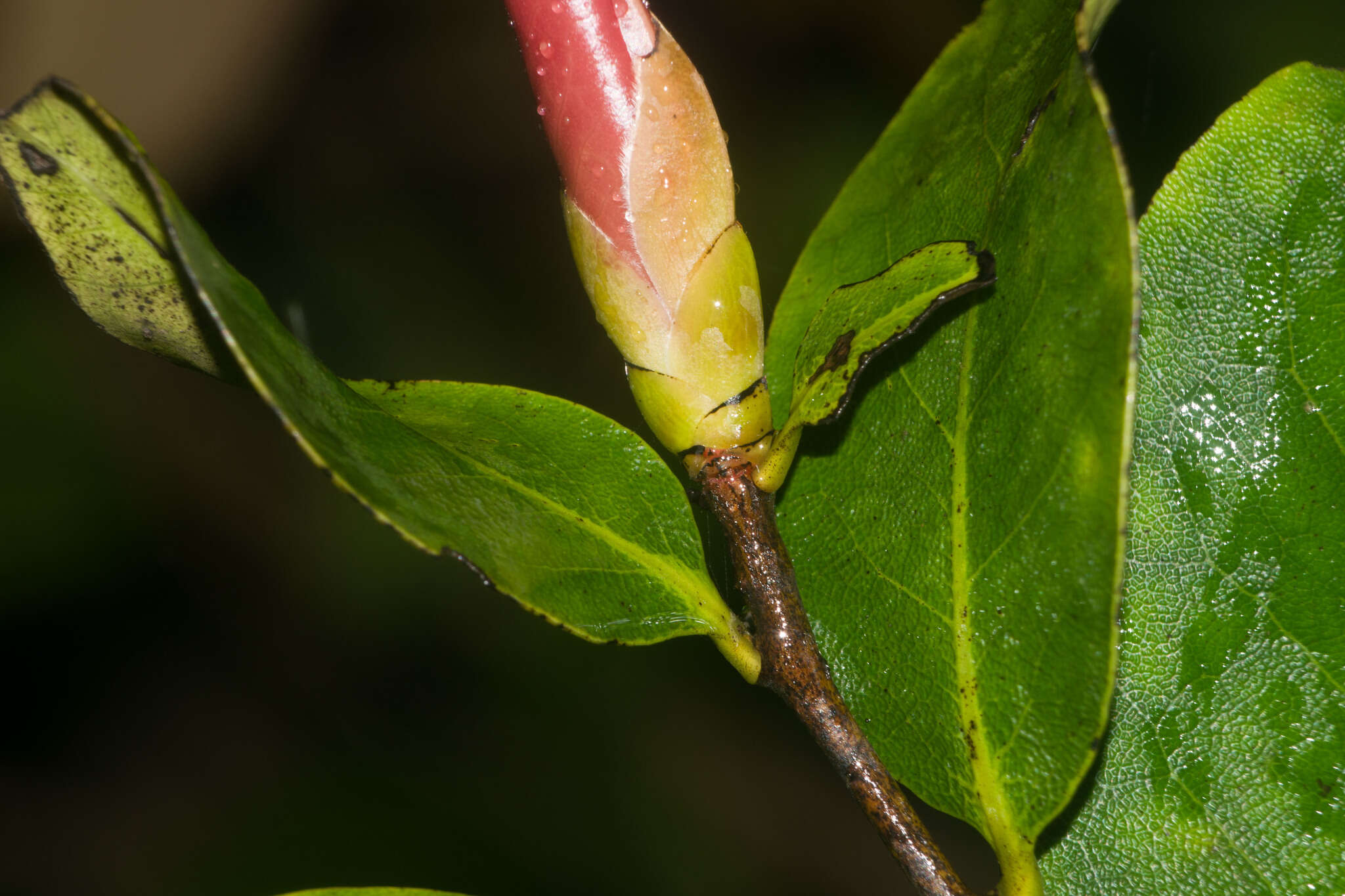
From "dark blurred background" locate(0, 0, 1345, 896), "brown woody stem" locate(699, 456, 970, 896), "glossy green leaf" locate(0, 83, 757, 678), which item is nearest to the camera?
"glossy green leaf" locate(0, 83, 757, 678)

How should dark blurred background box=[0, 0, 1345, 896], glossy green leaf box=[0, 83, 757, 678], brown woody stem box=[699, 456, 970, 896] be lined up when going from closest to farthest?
glossy green leaf box=[0, 83, 757, 678]
brown woody stem box=[699, 456, 970, 896]
dark blurred background box=[0, 0, 1345, 896]

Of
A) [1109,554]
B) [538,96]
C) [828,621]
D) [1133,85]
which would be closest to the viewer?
[1109,554]

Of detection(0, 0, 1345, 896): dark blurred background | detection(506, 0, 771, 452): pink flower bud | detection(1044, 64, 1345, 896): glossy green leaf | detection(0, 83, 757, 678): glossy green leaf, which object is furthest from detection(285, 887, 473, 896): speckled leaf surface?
detection(0, 0, 1345, 896): dark blurred background

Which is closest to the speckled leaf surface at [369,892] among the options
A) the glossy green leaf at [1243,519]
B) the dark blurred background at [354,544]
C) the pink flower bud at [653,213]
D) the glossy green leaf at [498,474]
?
the glossy green leaf at [498,474]

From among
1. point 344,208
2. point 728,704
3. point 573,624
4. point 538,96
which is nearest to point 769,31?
point 344,208

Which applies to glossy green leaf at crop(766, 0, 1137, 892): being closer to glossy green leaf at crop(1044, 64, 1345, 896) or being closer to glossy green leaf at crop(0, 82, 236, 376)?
glossy green leaf at crop(1044, 64, 1345, 896)

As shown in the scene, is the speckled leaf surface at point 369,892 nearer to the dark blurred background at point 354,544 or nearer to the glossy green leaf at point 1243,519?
the glossy green leaf at point 1243,519

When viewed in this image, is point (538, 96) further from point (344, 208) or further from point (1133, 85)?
point (344, 208)

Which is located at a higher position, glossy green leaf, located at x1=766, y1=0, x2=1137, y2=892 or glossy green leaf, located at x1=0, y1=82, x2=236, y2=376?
glossy green leaf, located at x1=0, y1=82, x2=236, y2=376
